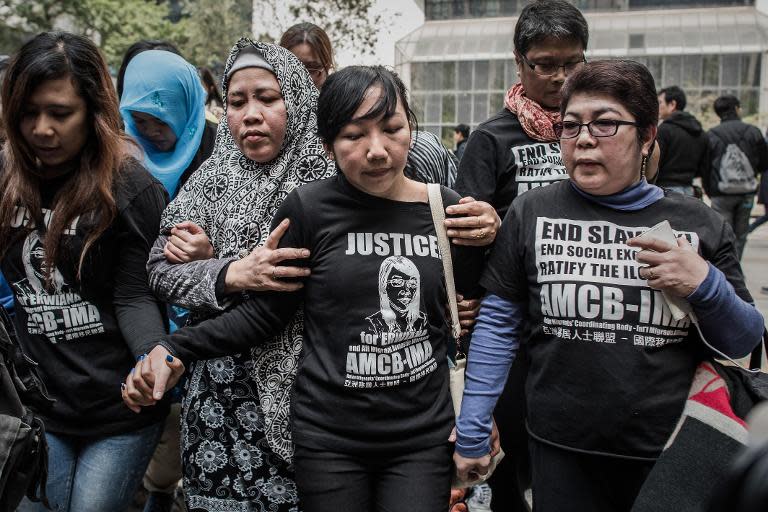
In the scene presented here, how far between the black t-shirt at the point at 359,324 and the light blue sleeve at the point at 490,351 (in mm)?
89

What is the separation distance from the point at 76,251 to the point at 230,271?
0.53m

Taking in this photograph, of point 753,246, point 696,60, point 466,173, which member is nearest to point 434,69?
point 696,60

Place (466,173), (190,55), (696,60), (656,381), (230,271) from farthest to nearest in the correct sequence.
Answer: (696,60) → (190,55) → (466,173) → (230,271) → (656,381)

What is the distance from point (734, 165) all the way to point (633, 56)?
80.4 ft

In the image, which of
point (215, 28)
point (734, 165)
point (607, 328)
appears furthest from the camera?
point (215, 28)

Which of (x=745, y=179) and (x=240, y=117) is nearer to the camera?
(x=240, y=117)

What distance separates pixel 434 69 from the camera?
1205 inches

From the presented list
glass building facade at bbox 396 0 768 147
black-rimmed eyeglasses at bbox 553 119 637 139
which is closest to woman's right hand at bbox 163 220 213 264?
black-rimmed eyeglasses at bbox 553 119 637 139

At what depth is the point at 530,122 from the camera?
291 cm

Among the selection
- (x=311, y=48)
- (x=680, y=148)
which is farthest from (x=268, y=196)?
(x=680, y=148)

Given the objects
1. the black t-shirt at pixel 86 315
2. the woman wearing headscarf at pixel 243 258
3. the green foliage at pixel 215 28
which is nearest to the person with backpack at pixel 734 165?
the woman wearing headscarf at pixel 243 258

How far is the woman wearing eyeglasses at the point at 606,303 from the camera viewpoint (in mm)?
2115

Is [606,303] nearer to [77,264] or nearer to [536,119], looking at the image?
[536,119]

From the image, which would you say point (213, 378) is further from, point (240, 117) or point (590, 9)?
point (590, 9)
